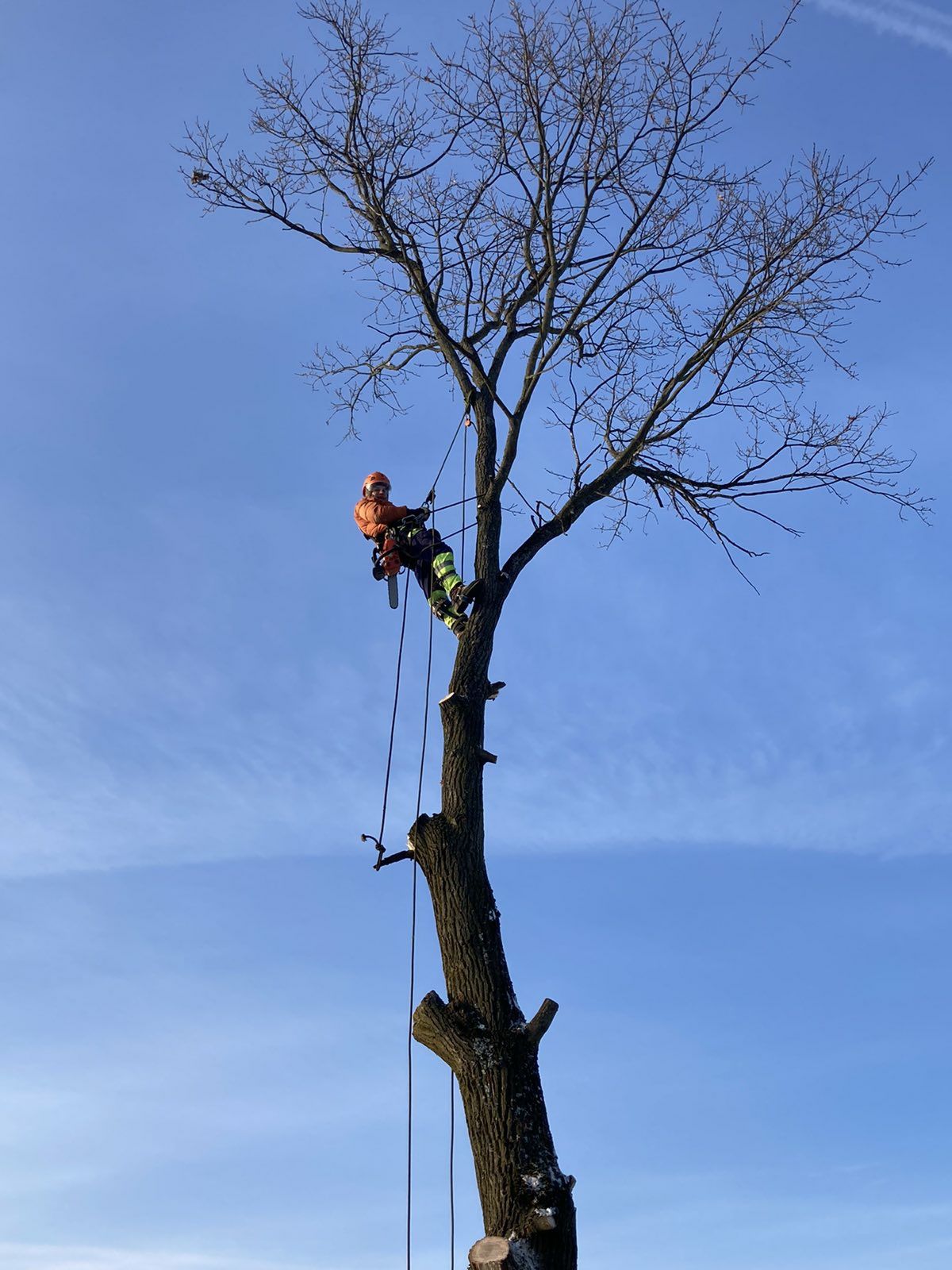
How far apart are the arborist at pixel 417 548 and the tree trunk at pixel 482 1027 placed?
530 millimetres

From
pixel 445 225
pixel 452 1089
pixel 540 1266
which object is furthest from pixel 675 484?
pixel 540 1266

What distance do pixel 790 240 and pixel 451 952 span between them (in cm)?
450

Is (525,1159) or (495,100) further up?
(495,100)

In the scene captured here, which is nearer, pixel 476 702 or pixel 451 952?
pixel 451 952

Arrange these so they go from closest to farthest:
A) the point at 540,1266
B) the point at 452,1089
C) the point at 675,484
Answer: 1. the point at 540,1266
2. the point at 452,1089
3. the point at 675,484

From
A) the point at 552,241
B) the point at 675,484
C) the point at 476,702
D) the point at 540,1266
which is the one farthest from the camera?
the point at 675,484

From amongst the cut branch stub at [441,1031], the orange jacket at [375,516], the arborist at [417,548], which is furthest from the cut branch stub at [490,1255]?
the orange jacket at [375,516]

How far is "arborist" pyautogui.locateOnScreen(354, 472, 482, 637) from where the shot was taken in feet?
21.4

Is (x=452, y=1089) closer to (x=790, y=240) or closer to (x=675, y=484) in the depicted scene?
(x=675, y=484)

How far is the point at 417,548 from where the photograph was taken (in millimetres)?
6906

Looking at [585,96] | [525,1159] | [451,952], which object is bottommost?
[525,1159]

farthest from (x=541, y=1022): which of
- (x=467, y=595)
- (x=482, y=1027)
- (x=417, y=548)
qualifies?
(x=417, y=548)

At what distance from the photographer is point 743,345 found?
7246 mm

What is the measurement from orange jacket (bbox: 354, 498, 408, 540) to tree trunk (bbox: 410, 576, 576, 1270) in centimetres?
138
